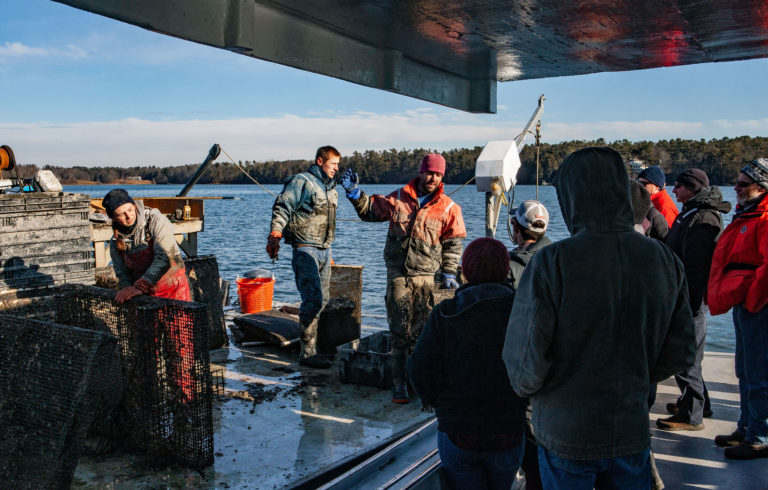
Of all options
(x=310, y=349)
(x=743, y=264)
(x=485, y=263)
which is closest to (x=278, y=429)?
(x=310, y=349)

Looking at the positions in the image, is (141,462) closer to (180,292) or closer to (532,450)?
(180,292)

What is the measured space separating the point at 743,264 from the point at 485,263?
243cm

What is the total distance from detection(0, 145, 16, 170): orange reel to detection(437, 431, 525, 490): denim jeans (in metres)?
6.32

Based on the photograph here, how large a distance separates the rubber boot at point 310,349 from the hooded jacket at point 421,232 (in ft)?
4.24

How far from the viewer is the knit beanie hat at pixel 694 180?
15.9ft

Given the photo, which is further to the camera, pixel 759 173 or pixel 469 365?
pixel 759 173

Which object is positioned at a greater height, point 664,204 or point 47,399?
point 664,204

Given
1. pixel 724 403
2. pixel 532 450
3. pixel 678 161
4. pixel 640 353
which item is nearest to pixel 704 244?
pixel 724 403

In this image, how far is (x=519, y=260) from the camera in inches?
130

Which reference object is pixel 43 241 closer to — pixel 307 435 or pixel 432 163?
pixel 307 435

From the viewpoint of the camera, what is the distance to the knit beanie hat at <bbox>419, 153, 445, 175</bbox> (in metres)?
4.92

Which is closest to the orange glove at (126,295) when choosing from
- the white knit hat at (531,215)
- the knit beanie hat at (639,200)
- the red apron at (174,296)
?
the red apron at (174,296)

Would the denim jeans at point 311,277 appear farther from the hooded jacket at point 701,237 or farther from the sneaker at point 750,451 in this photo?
the sneaker at point 750,451

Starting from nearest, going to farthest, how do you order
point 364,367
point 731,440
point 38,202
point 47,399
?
1. point 47,399
2. point 731,440
3. point 364,367
4. point 38,202
